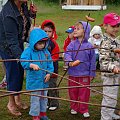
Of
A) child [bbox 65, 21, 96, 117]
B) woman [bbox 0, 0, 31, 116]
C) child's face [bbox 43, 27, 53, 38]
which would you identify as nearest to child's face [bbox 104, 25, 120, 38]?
child [bbox 65, 21, 96, 117]

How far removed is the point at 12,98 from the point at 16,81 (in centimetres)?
27

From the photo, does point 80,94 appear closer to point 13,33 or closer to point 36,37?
point 36,37

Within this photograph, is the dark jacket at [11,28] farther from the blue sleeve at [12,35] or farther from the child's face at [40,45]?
the child's face at [40,45]

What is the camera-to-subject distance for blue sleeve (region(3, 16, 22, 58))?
161 inches

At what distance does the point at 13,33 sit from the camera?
13.4ft

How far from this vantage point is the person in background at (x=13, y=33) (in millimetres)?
4086

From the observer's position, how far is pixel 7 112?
4.69 m

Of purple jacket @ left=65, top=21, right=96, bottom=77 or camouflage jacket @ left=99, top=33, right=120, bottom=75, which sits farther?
purple jacket @ left=65, top=21, right=96, bottom=77

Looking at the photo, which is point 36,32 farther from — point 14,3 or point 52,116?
point 52,116

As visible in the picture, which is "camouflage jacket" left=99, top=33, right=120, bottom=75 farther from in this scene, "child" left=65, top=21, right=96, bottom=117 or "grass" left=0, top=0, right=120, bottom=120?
"grass" left=0, top=0, right=120, bottom=120

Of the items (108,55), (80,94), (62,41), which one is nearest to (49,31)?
(80,94)

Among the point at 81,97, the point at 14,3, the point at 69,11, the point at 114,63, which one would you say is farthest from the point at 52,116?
the point at 69,11

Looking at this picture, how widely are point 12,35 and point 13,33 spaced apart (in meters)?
0.02

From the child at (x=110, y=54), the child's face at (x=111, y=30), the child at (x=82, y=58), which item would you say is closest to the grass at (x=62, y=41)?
the child at (x=82, y=58)
